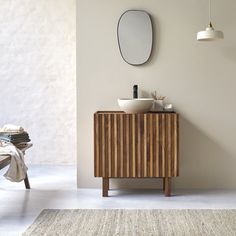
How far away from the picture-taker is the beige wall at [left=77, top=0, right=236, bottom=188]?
5176mm

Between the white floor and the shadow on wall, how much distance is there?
15 centimetres

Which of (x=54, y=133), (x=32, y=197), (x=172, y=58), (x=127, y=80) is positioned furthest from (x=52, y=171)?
(x=172, y=58)

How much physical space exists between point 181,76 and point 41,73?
2244mm

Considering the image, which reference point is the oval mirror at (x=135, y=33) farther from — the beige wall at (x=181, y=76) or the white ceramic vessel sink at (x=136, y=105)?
the white ceramic vessel sink at (x=136, y=105)

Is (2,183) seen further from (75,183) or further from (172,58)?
(172,58)

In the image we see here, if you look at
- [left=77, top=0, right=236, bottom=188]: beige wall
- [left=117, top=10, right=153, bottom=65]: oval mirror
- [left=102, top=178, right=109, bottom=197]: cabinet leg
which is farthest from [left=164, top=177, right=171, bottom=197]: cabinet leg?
[left=117, top=10, right=153, bottom=65]: oval mirror

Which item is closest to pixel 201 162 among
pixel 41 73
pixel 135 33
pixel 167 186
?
pixel 167 186

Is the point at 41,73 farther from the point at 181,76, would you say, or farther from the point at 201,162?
the point at 201,162

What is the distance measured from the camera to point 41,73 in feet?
21.8

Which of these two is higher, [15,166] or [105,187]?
[15,166]

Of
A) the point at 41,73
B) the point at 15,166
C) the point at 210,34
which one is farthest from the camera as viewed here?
the point at 41,73

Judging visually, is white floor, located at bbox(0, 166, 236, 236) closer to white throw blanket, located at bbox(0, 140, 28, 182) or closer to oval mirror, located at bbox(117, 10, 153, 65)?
white throw blanket, located at bbox(0, 140, 28, 182)

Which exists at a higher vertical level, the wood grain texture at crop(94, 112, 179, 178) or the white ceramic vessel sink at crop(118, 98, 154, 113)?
the white ceramic vessel sink at crop(118, 98, 154, 113)

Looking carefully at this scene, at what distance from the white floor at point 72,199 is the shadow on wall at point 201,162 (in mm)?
153
